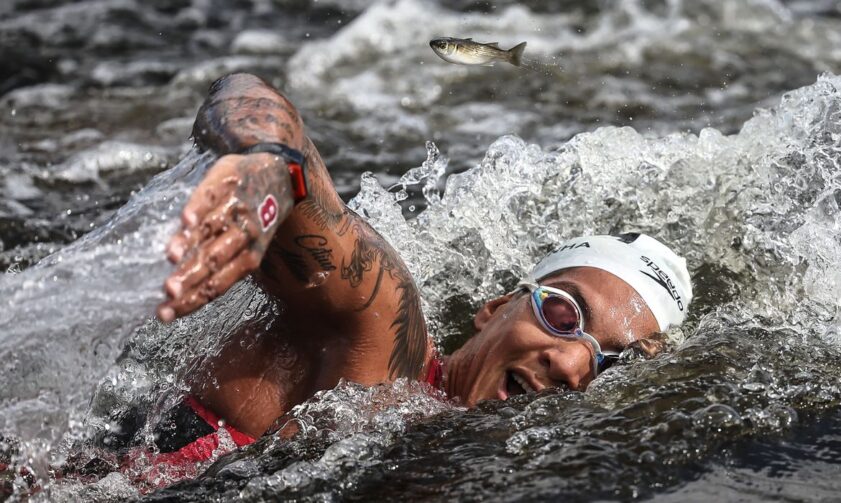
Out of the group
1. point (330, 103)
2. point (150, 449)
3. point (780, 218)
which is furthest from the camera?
point (330, 103)

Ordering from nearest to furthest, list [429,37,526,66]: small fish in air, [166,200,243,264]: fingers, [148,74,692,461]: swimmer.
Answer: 1. [166,200,243,264]: fingers
2. [148,74,692,461]: swimmer
3. [429,37,526,66]: small fish in air

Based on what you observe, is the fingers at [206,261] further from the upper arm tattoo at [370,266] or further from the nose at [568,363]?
the nose at [568,363]

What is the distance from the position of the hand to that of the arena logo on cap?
85.4 inches

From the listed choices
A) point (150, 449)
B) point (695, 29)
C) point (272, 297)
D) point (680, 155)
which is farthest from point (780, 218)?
point (695, 29)

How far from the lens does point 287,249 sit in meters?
3.49

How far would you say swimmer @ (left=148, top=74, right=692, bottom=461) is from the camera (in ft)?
9.23

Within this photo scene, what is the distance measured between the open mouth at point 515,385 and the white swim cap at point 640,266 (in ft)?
1.52

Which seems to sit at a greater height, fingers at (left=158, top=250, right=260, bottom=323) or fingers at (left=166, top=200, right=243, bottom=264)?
fingers at (left=166, top=200, right=243, bottom=264)

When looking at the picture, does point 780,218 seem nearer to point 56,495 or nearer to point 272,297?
point 272,297

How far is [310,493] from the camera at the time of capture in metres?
3.61

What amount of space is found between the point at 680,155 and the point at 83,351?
380 cm

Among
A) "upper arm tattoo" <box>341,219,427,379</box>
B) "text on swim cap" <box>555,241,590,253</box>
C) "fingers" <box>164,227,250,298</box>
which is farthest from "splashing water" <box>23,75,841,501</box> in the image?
"fingers" <box>164,227,250,298</box>

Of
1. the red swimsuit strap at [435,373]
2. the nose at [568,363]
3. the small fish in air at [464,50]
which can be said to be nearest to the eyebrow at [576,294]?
the nose at [568,363]

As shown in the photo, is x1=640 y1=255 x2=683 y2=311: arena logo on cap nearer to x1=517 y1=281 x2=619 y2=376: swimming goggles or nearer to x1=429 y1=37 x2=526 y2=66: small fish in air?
x1=517 y1=281 x2=619 y2=376: swimming goggles
